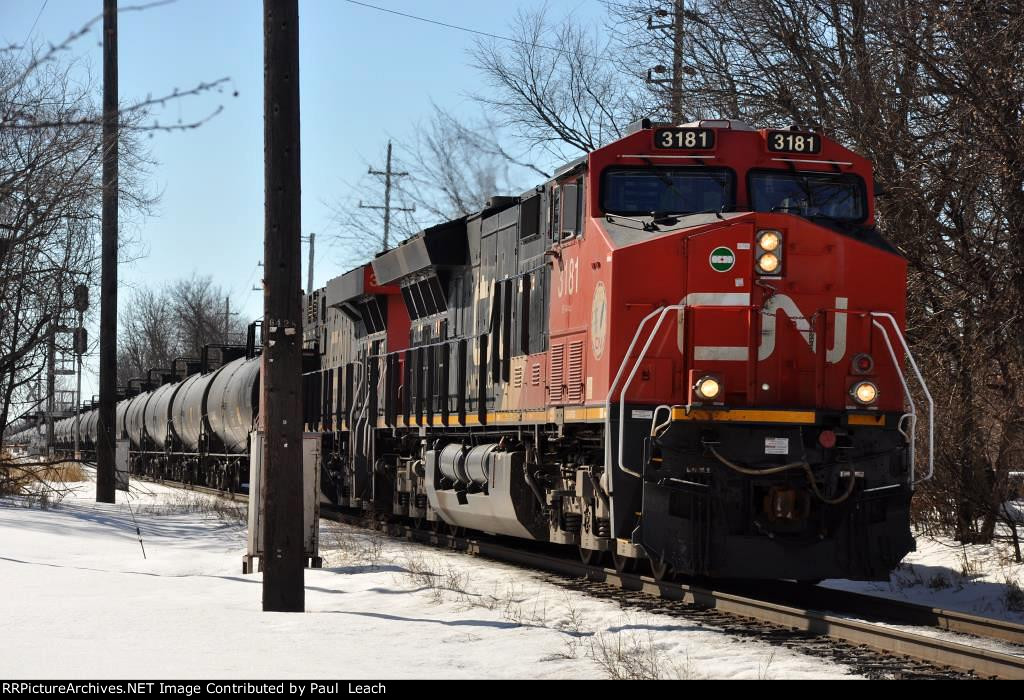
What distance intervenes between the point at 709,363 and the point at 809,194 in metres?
1.99

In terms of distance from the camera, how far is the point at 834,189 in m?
11.2

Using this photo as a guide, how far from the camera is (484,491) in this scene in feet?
46.7

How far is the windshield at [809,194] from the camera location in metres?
11.0

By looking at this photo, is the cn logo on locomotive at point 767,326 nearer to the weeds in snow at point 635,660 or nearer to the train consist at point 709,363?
the train consist at point 709,363

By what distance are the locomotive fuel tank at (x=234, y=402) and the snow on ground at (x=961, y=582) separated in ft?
50.4

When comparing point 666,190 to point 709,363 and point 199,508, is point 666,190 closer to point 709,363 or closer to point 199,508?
point 709,363

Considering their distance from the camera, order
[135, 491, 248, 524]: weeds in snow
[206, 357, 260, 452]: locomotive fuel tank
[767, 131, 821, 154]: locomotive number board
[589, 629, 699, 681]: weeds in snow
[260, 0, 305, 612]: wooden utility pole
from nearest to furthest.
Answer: [589, 629, 699, 681]: weeds in snow, [260, 0, 305, 612]: wooden utility pole, [767, 131, 821, 154]: locomotive number board, [135, 491, 248, 524]: weeds in snow, [206, 357, 260, 452]: locomotive fuel tank

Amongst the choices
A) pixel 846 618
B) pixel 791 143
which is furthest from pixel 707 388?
pixel 791 143

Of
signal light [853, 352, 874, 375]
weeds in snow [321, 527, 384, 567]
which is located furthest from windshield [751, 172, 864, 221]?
weeds in snow [321, 527, 384, 567]

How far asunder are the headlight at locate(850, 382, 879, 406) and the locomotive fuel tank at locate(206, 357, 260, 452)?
17.5m

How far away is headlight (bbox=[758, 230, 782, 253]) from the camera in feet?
33.6

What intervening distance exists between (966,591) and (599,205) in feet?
16.3

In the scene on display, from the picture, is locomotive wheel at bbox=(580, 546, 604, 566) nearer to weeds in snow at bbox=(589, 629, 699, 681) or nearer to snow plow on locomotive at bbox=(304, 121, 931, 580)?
snow plow on locomotive at bbox=(304, 121, 931, 580)

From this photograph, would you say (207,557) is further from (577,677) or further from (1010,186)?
A: (1010,186)
